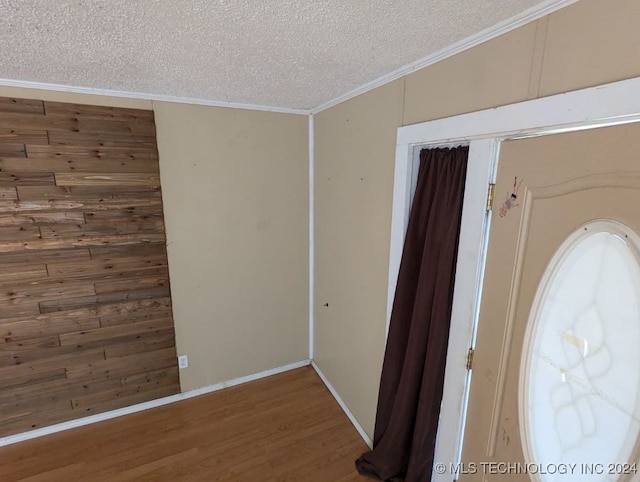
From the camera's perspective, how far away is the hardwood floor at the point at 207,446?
1.93 metres

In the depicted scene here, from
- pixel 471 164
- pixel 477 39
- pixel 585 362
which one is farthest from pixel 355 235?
pixel 585 362

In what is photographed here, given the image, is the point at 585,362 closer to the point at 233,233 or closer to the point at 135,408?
the point at 233,233

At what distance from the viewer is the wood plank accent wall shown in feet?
6.19

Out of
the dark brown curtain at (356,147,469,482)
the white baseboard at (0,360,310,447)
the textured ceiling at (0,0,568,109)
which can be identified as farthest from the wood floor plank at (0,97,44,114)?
the dark brown curtain at (356,147,469,482)

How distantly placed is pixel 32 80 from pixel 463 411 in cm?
287

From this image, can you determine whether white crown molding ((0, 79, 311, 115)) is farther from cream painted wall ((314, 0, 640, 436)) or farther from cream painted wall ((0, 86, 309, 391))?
cream painted wall ((314, 0, 640, 436))

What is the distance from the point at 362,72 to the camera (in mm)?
1613

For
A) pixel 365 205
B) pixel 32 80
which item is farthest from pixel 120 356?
pixel 365 205

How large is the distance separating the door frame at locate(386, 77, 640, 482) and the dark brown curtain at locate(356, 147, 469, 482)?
0.06 meters

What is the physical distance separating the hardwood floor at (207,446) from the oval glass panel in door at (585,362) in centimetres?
128

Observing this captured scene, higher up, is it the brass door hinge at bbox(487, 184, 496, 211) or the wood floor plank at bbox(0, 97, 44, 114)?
the wood floor plank at bbox(0, 97, 44, 114)

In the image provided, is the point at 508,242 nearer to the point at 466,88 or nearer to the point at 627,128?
the point at 627,128

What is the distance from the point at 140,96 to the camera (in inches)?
80.8

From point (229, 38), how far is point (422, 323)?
153cm
